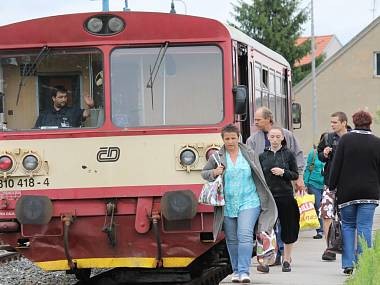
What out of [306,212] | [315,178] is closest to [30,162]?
[306,212]

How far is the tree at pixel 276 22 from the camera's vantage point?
61.5m

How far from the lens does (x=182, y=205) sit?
983 centimetres

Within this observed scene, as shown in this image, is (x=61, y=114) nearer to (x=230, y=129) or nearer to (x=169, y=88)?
(x=169, y=88)

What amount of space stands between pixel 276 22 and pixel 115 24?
5240 centimetres

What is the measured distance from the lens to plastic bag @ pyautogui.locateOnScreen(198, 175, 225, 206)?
9523 mm

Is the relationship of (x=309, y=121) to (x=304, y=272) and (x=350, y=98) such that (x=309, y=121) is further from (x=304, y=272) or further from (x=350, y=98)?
(x=304, y=272)

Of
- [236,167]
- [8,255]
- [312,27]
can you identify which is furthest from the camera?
[312,27]

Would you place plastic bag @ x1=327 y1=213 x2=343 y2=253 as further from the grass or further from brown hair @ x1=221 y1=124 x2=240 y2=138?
the grass

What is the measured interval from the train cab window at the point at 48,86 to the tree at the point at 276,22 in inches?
2027

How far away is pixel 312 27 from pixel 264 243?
41.2m

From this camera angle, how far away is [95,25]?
408 inches

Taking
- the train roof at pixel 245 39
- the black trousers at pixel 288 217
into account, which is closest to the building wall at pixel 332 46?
the train roof at pixel 245 39

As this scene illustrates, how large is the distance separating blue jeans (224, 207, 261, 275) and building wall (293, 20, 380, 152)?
45.6 metres

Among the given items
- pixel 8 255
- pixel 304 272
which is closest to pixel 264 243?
pixel 304 272
